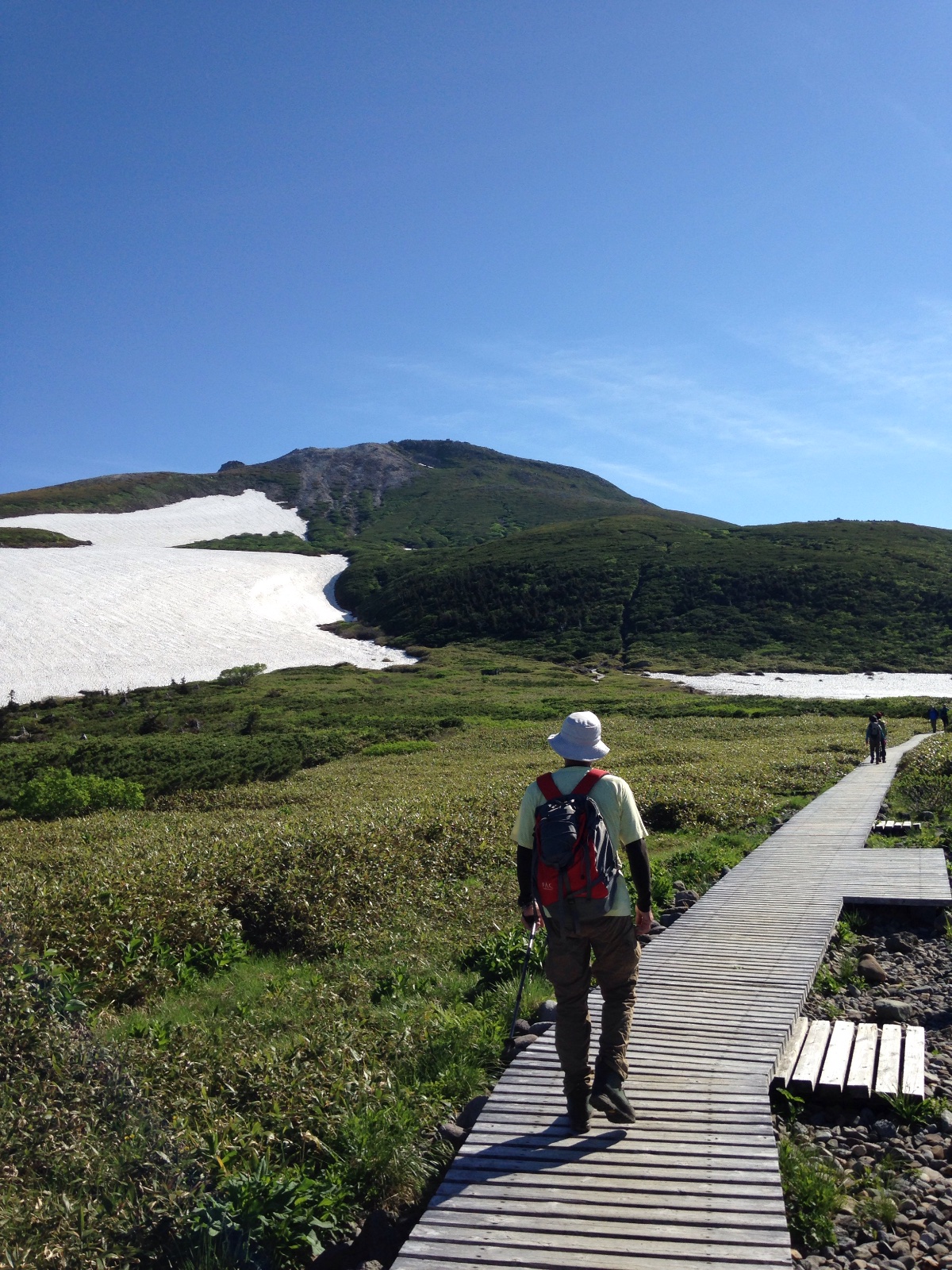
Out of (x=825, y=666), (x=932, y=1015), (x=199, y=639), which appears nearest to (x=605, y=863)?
(x=932, y=1015)

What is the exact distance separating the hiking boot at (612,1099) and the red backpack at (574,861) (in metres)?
0.93

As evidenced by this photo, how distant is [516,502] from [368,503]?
31.8 metres

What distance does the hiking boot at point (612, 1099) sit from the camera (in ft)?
17.2

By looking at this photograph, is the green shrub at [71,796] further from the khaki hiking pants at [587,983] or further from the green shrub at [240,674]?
the green shrub at [240,674]

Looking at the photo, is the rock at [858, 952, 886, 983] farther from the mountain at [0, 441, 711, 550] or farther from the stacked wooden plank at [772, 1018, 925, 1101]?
the mountain at [0, 441, 711, 550]

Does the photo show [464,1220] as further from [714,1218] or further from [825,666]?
[825,666]

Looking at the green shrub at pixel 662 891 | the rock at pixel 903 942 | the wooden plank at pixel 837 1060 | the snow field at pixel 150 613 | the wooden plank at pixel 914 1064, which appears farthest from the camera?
the snow field at pixel 150 613

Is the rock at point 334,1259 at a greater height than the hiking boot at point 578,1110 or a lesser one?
lesser

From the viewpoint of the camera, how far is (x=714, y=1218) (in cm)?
438

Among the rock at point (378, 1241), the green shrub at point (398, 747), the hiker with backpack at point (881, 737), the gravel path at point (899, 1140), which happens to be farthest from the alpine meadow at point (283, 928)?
the gravel path at point (899, 1140)

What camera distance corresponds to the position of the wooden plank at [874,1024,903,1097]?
19.6 feet

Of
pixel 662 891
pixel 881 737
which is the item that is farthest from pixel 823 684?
pixel 662 891

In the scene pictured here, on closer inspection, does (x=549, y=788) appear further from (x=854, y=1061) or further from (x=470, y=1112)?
(x=854, y=1061)

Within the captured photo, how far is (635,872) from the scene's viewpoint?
5445 mm
